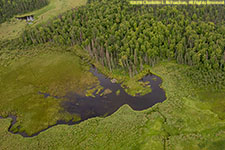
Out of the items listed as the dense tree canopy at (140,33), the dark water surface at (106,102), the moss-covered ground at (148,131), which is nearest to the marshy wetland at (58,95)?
the dark water surface at (106,102)

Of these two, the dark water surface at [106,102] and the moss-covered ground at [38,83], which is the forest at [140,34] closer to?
the moss-covered ground at [38,83]

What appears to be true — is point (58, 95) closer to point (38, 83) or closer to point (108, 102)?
point (38, 83)

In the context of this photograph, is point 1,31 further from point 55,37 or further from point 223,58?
point 223,58

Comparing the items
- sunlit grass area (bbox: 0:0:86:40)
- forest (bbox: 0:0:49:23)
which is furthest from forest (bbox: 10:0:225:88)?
forest (bbox: 0:0:49:23)

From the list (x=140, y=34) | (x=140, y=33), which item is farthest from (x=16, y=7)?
(x=140, y=34)

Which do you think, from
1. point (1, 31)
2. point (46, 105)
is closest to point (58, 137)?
point (46, 105)
